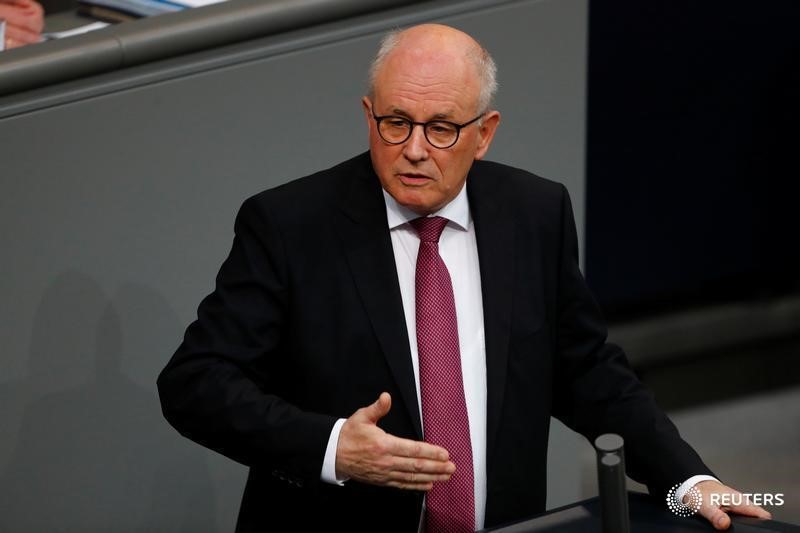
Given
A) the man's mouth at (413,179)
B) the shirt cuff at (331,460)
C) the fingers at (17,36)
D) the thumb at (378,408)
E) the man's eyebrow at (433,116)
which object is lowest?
the shirt cuff at (331,460)

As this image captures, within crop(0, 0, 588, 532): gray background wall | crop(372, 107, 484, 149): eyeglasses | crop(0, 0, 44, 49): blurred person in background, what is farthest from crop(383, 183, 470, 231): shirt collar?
crop(0, 0, 44, 49): blurred person in background

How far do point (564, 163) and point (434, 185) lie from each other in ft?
3.56

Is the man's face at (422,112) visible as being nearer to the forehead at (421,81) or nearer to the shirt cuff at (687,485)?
the forehead at (421,81)

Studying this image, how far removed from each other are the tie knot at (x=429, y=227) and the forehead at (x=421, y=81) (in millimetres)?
188

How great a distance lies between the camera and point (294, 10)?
3.21m

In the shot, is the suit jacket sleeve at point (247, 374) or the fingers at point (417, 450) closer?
the fingers at point (417, 450)

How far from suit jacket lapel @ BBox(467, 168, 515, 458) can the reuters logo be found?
32cm

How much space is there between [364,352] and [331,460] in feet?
0.84

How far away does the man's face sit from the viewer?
245cm

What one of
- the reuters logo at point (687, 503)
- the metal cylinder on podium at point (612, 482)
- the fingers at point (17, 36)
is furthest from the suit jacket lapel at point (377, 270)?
the fingers at point (17, 36)

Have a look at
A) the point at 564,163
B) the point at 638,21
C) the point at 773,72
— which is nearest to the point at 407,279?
the point at 564,163

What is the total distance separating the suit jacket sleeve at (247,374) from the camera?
7.73ft

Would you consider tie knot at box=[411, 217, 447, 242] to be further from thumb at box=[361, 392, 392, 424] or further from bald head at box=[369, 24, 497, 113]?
thumb at box=[361, 392, 392, 424]

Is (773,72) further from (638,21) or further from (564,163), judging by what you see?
(564,163)
